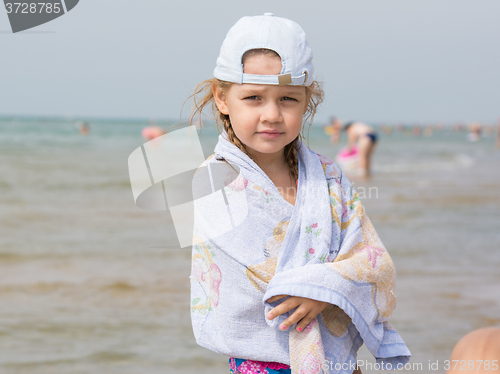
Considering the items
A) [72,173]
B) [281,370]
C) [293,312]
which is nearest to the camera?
[293,312]

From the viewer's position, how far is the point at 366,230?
5.31 feet

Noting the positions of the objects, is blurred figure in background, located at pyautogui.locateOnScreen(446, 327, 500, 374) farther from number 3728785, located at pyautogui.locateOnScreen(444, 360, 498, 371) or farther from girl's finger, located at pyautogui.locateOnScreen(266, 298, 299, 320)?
Answer: girl's finger, located at pyautogui.locateOnScreen(266, 298, 299, 320)

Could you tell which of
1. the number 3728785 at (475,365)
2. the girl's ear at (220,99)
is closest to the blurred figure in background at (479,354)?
the number 3728785 at (475,365)

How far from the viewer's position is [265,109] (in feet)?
5.08

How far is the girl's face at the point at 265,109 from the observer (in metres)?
1.53

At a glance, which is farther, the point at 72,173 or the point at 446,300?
the point at 72,173

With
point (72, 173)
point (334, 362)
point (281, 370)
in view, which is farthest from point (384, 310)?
point (72, 173)

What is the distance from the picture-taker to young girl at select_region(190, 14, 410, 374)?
1496 millimetres

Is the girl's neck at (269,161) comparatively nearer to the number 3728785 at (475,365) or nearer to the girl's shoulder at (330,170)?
the girl's shoulder at (330,170)

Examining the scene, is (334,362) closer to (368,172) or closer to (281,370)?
(281,370)

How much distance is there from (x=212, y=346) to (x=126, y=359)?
162 centimetres

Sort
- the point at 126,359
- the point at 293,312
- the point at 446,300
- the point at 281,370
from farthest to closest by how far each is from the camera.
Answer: the point at 446,300 → the point at 126,359 → the point at 281,370 → the point at 293,312

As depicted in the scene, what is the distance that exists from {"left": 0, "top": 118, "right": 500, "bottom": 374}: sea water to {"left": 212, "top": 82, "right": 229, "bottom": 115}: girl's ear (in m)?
0.43

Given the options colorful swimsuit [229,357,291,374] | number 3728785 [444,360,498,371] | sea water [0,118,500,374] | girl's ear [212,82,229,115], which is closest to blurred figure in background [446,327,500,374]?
number 3728785 [444,360,498,371]
